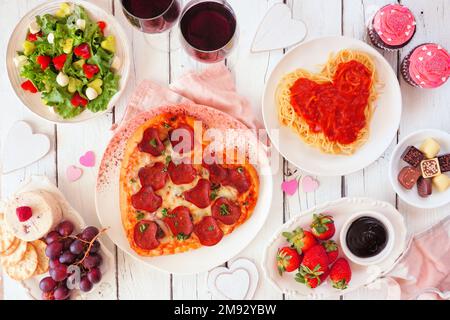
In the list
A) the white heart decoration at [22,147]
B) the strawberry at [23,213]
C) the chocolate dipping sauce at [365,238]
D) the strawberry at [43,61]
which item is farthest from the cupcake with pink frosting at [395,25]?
the strawberry at [23,213]

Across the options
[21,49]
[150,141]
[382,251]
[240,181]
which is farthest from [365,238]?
[21,49]

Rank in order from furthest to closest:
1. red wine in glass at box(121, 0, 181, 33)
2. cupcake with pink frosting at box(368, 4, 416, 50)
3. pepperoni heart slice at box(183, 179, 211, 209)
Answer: pepperoni heart slice at box(183, 179, 211, 209), cupcake with pink frosting at box(368, 4, 416, 50), red wine in glass at box(121, 0, 181, 33)

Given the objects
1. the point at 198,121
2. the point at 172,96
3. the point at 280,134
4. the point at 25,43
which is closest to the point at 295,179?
the point at 280,134

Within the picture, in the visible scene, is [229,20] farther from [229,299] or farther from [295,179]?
[229,299]

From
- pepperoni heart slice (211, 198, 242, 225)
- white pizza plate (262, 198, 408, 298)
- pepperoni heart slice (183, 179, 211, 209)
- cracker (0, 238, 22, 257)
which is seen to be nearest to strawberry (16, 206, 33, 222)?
cracker (0, 238, 22, 257)

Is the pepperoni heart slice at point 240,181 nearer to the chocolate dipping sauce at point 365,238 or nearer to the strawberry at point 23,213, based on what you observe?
the chocolate dipping sauce at point 365,238

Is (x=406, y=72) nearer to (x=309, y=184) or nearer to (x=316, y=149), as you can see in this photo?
(x=316, y=149)

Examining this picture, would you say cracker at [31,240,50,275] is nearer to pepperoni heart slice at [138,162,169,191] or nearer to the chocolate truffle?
pepperoni heart slice at [138,162,169,191]

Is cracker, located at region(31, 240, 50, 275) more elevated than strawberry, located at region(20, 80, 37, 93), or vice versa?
strawberry, located at region(20, 80, 37, 93)
